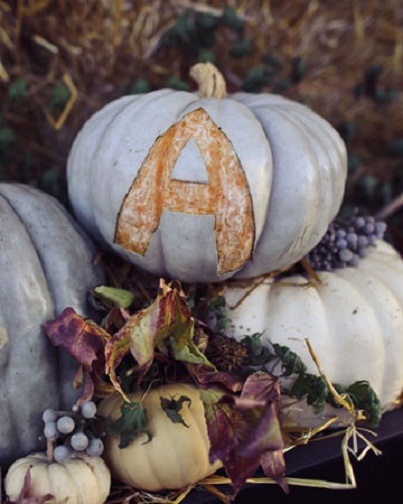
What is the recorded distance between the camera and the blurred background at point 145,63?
1.42 m

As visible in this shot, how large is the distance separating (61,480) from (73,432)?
2.7 inches

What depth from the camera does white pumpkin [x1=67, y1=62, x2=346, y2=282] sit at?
2.83ft

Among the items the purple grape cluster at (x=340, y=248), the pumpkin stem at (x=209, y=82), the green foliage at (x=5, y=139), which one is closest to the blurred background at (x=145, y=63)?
the green foliage at (x=5, y=139)

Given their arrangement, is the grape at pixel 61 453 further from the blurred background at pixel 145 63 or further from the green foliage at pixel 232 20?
the green foliage at pixel 232 20

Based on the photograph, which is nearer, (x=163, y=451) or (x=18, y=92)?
(x=163, y=451)

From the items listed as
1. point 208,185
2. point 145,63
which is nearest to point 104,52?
point 145,63

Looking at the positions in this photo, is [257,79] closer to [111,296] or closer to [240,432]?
[111,296]

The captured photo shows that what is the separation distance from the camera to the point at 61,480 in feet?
2.53

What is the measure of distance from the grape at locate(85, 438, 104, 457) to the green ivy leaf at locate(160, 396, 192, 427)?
10 cm

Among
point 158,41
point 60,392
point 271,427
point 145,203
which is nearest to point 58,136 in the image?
point 158,41

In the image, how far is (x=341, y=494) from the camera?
0.90m

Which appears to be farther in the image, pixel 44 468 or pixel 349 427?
pixel 349 427

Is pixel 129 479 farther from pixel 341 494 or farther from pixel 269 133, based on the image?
pixel 269 133

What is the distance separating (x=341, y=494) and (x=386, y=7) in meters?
1.50
